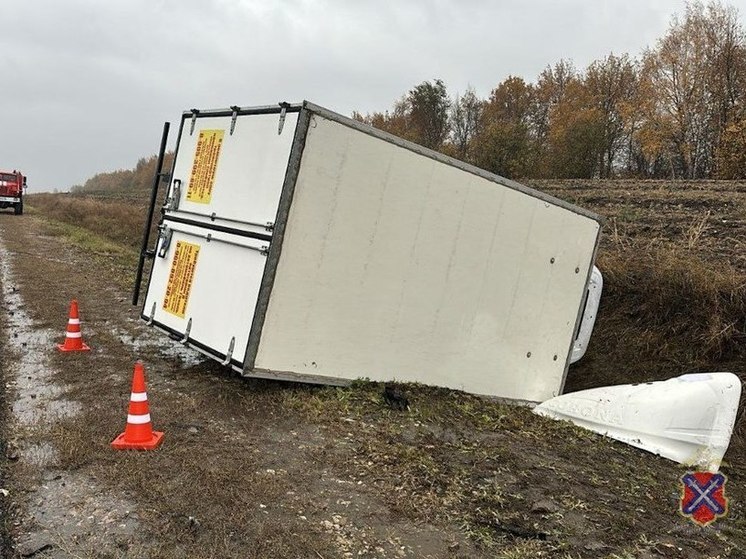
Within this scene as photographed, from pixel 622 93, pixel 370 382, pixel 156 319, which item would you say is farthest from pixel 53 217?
pixel 622 93

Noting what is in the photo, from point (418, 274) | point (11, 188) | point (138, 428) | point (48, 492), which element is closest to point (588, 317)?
point (418, 274)

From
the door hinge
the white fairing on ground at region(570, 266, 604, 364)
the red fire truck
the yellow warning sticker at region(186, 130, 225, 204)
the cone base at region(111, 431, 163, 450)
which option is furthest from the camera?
the red fire truck

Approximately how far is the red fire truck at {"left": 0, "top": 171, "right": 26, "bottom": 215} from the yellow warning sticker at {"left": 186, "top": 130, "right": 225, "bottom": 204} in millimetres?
26749

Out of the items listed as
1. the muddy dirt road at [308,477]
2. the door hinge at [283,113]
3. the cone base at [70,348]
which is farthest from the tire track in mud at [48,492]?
the door hinge at [283,113]

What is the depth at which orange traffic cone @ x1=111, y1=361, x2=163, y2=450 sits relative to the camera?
13.1 feet

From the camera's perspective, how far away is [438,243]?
5.52 m

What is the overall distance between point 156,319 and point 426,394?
2.93 m

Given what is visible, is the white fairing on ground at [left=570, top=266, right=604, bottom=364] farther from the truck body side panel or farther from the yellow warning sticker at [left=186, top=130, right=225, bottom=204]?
the yellow warning sticker at [left=186, top=130, right=225, bottom=204]

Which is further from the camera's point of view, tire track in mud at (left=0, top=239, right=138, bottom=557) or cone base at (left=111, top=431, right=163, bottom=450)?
cone base at (left=111, top=431, right=163, bottom=450)

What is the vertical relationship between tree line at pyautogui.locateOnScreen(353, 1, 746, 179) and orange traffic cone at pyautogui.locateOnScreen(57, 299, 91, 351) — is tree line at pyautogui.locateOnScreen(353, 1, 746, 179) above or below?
Result: above

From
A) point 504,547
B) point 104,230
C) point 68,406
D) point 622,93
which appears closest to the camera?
point 504,547

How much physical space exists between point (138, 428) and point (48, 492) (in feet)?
2.44

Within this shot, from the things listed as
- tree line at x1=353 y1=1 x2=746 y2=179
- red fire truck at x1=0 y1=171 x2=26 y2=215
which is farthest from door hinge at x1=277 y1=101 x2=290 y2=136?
red fire truck at x1=0 y1=171 x2=26 y2=215

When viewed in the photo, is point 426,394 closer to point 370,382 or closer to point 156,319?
point 370,382
